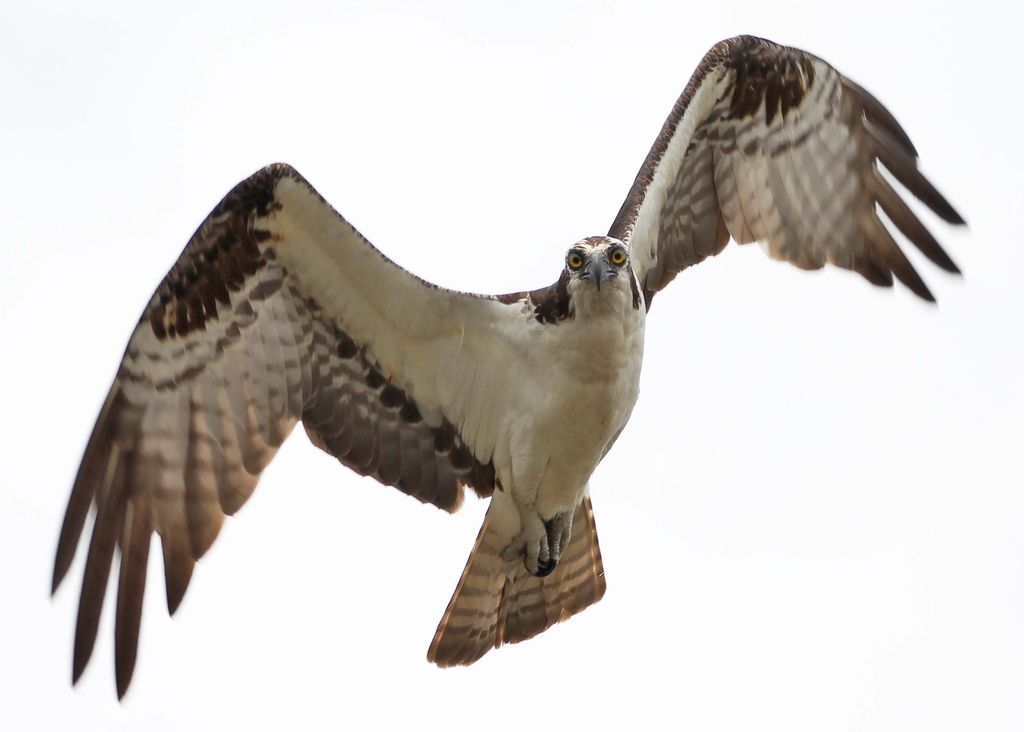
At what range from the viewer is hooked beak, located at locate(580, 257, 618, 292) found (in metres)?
7.91

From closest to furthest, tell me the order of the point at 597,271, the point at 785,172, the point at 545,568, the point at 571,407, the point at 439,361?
the point at 597,271 → the point at 571,407 → the point at 545,568 → the point at 439,361 → the point at 785,172

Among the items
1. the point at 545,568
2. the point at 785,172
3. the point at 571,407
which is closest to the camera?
the point at 571,407

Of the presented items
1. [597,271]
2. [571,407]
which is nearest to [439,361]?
[571,407]

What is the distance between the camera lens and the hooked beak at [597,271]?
791cm

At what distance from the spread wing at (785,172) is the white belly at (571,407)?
118 centimetres

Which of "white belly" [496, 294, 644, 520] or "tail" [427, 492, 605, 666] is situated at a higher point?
"white belly" [496, 294, 644, 520]

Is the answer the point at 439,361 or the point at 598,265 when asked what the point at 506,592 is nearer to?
the point at 439,361

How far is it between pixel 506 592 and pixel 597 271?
6.94 ft

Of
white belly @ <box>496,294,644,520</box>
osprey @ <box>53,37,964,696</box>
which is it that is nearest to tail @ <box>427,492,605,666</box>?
osprey @ <box>53,37,964,696</box>

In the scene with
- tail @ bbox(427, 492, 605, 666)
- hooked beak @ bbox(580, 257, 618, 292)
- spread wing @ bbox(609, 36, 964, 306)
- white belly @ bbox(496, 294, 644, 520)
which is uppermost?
spread wing @ bbox(609, 36, 964, 306)

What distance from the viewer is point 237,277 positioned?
8.87m

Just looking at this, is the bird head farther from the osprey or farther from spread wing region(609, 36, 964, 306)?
spread wing region(609, 36, 964, 306)

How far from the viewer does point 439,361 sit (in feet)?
29.6

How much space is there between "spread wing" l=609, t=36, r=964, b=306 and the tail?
1477mm
